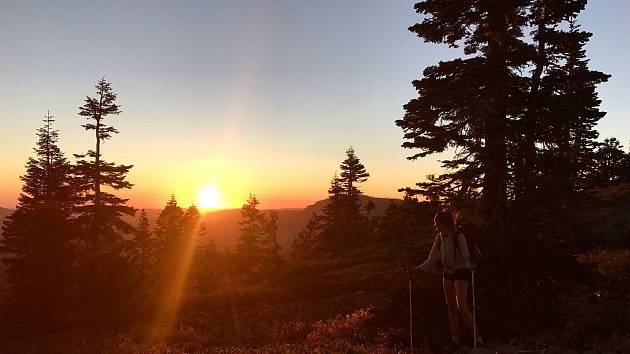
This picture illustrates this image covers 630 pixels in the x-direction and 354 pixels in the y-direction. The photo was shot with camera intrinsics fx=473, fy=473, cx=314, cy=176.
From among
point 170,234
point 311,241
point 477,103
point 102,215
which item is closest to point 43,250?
point 102,215

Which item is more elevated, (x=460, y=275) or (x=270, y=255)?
(x=460, y=275)

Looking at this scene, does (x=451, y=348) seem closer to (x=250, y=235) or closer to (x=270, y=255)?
(x=270, y=255)

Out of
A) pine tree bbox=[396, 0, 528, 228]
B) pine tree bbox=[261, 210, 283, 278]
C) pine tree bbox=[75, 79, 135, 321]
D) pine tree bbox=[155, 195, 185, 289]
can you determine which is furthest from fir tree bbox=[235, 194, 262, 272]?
pine tree bbox=[396, 0, 528, 228]

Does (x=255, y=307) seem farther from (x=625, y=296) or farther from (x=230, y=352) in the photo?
(x=625, y=296)

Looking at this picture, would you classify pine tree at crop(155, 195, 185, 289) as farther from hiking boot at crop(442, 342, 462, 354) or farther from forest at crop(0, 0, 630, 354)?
hiking boot at crop(442, 342, 462, 354)

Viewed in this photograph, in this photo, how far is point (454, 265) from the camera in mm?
8266

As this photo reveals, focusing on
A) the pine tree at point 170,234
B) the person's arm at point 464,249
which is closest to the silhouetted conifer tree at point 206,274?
the pine tree at point 170,234

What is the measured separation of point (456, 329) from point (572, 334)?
1878mm

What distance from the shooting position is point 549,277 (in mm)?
12016

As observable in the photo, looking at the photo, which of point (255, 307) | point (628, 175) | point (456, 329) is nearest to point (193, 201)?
point (255, 307)

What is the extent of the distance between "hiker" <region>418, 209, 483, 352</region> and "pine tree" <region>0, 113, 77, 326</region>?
22.3m

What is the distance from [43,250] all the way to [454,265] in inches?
1013

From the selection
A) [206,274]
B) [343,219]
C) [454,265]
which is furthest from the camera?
[343,219]

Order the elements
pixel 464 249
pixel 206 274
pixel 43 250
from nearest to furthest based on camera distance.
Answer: pixel 464 249, pixel 43 250, pixel 206 274
